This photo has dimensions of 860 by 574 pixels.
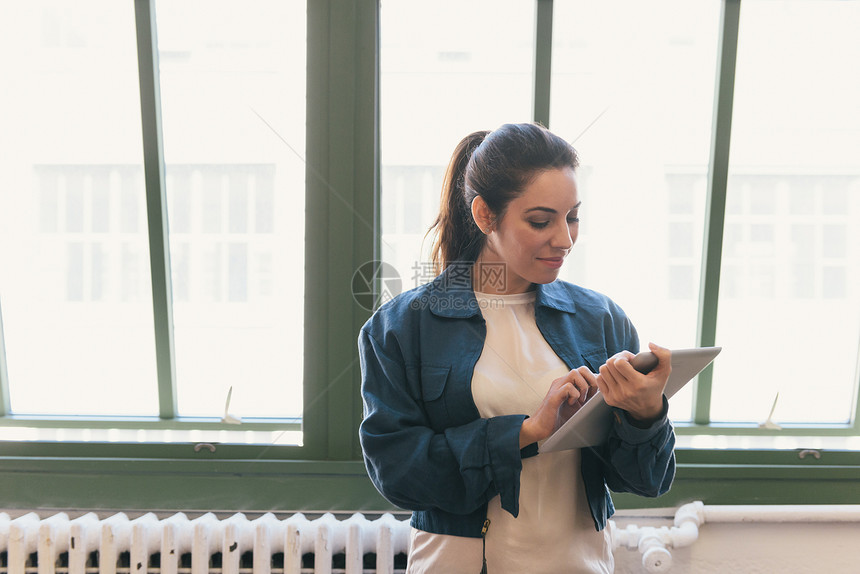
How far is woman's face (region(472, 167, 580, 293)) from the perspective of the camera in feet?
3.69

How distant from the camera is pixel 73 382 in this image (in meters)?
2.09

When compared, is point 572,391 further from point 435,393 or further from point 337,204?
point 337,204

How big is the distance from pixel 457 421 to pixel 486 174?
451 mm

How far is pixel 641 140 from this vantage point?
1.96 m

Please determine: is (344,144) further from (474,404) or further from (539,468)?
(539,468)

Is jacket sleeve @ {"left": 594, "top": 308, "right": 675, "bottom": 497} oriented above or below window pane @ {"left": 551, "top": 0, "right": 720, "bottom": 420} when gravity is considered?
below

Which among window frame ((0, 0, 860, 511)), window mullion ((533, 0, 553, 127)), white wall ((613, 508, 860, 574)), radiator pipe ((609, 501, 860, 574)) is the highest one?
window mullion ((533, 0, 553, 127))


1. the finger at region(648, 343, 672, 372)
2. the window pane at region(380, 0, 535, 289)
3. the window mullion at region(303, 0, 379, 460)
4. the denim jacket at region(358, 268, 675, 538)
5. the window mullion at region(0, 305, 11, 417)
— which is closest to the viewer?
the finger at region(648, 343, 672, 372)

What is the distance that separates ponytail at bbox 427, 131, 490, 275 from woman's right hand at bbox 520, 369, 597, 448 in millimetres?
341

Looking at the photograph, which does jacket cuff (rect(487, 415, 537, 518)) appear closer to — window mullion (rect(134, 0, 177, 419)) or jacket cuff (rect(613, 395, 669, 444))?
jacket cuff (rect(613, 395, 669, 444))

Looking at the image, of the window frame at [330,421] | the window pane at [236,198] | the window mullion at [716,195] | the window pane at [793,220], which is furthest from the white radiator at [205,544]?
the window pane at [793,220]

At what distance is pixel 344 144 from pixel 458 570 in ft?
3.87

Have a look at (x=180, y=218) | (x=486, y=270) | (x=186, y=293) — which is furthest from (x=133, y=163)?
(x=486, y=270)

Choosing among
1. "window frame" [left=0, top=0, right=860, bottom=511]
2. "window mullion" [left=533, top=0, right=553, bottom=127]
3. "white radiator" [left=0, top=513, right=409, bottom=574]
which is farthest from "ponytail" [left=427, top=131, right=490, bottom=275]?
"white radiator" [left=0, top=513, right=409, bottom=574]
